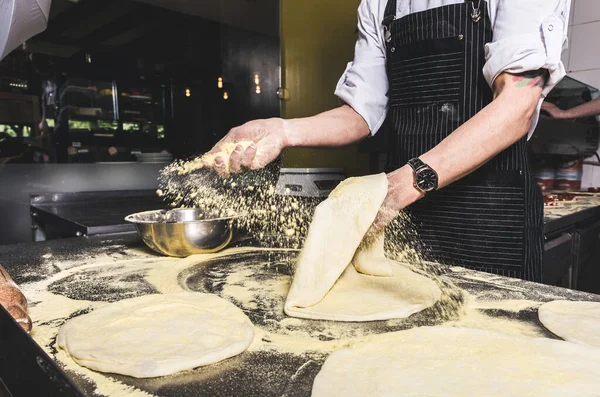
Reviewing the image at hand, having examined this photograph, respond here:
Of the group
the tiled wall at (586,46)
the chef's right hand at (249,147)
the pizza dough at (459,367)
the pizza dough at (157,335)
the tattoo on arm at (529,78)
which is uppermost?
the tiled wall at (586,46)

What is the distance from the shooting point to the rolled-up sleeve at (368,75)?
66.6 inches

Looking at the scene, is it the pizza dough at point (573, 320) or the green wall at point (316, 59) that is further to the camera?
the green wall at point (316, 59)

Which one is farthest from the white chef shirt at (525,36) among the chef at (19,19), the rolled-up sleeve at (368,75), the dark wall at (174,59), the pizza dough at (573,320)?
the dark wall at (174,59)

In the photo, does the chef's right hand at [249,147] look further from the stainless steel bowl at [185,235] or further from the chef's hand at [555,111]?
the chef's hand at [555,111]

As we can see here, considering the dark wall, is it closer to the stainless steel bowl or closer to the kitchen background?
the kitchen background

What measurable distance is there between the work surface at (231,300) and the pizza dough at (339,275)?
42 mm

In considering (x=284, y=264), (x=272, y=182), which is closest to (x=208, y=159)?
(x=284, y=264)

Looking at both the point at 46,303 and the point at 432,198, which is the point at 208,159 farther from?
the point at 432,198

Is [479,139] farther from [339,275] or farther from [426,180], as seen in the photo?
[339,275]

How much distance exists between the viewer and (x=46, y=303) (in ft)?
3.22

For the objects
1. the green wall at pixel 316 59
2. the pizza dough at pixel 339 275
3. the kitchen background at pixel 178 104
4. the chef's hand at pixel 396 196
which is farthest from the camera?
the green wall at pixel 316 59

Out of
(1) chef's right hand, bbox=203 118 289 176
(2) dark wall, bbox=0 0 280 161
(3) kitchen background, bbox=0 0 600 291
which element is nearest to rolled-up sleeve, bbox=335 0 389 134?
(1) chef's right hand, bbox=203 118 289 176

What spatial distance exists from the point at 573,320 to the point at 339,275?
0.51 metres

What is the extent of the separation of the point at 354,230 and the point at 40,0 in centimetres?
156
